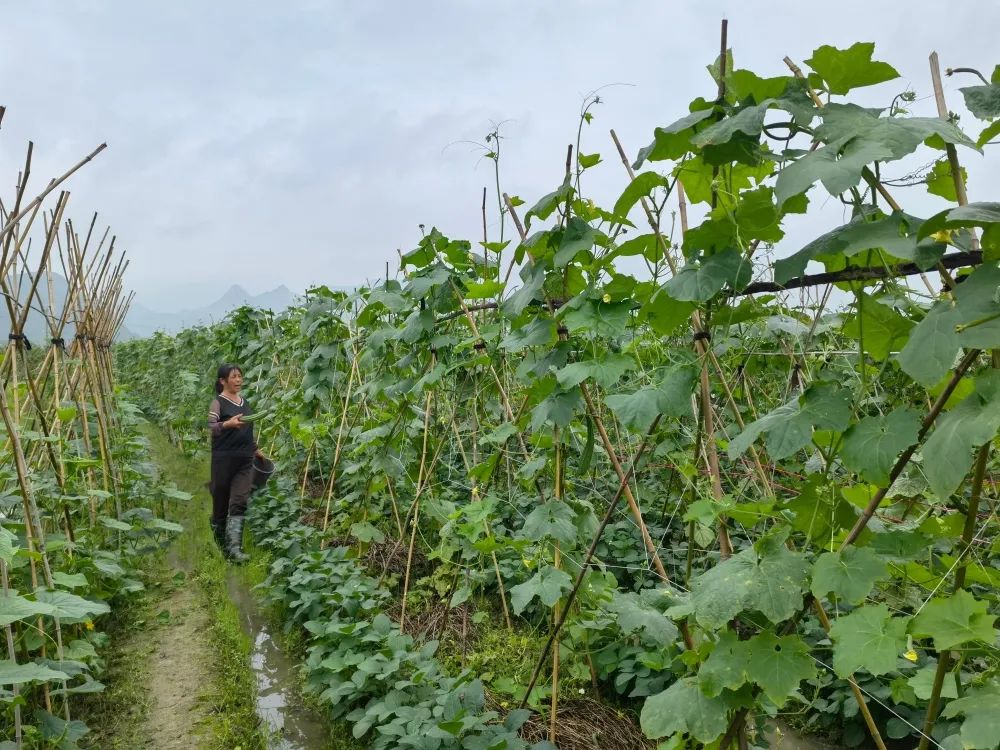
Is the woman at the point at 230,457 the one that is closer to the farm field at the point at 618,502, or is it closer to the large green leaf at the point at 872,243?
the farm field at the point at 618,502

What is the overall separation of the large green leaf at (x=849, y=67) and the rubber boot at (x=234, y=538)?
536 cm

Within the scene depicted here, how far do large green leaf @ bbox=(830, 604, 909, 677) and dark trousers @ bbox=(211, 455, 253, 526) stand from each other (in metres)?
5.32

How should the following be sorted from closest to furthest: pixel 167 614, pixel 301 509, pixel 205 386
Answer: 1. pixel 167 614
2. pixel 301 509
3. pixel 205 386

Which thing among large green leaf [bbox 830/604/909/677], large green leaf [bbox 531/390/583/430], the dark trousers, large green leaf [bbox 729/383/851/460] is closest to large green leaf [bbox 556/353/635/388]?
large green leaf [bbox 531/390/583/430]

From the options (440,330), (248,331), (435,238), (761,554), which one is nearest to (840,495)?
(761,554)

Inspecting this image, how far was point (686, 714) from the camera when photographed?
1.54 meters

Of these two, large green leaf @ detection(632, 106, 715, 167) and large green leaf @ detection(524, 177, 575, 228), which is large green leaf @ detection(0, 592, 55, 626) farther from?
large green leaf @ detection(632, 106, 715, 167)

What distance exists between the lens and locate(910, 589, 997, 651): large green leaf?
117 centimetres

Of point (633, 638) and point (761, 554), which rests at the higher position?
point (761, 554)

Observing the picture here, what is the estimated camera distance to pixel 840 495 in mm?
1479

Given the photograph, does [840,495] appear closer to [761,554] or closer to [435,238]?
[761,554]

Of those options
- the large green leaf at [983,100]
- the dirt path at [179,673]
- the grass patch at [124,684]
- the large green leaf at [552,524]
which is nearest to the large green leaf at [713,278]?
the large green leaf at [983,100]

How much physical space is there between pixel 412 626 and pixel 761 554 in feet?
9.24

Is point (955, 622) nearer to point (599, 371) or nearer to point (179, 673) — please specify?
point (599, 371)
